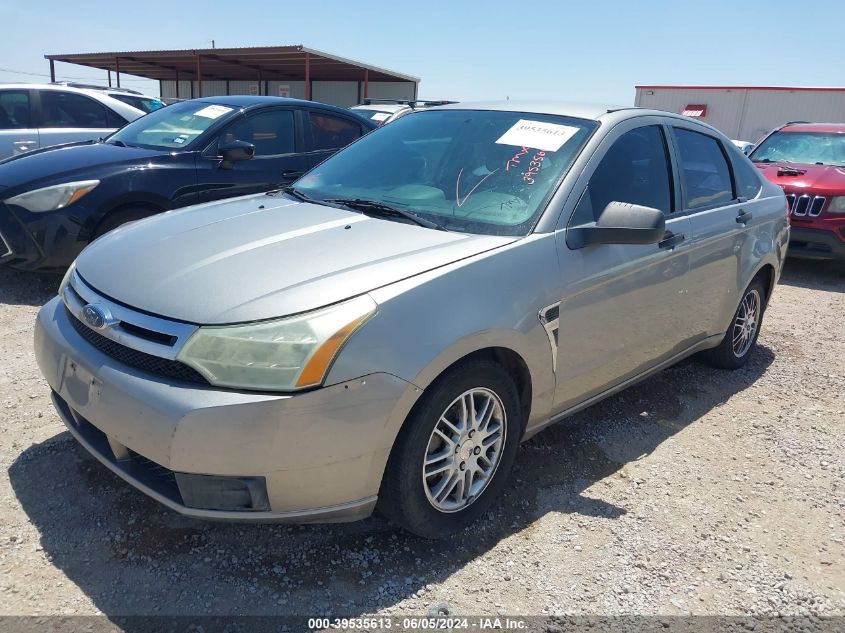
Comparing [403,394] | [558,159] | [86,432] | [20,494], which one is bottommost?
[20,494]

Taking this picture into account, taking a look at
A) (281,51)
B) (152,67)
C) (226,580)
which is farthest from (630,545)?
(152,67)

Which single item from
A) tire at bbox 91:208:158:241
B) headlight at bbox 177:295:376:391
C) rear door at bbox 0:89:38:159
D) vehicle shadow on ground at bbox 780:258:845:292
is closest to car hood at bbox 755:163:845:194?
vehicle shadow on ground at bbox 780:258:845:292

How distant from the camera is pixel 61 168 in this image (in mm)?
5125

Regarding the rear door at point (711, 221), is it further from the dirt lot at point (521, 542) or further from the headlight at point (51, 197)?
the headlight at point (51, 197)

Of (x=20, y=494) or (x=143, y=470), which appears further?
(x=20, y=494)

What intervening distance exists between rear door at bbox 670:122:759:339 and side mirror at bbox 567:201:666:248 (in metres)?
0.91

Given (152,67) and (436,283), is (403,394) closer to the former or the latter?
(436,283)

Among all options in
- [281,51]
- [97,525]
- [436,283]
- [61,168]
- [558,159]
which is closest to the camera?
[436,283]

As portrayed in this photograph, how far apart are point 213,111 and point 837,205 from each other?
6.86 m

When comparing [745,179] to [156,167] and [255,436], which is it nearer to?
[255,436]

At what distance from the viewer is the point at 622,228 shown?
9.22 feet

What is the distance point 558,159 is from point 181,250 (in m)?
1.69

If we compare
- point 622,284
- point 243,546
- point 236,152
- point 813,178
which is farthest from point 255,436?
point 813,178

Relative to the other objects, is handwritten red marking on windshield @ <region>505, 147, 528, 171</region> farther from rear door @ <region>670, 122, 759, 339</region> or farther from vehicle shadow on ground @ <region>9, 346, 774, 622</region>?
vehicle shadow on ground @ <region>9, 346, 774, 622</region>
